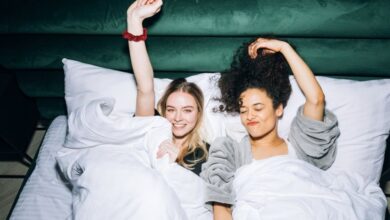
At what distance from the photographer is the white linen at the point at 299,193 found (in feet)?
4.47

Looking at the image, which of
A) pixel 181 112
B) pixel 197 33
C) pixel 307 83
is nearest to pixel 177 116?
pixel 181 112

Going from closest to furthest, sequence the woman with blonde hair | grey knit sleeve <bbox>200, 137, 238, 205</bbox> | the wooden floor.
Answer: grey knit sleeve <bbox>200, 137, 238, 205</bbox> < the woman with blonde hair < the wooden floor

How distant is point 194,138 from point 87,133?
0.53 meters

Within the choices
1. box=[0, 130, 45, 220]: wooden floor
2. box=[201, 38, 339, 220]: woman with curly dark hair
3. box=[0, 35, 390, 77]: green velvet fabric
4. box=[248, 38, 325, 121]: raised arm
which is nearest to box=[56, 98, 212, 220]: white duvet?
box=[201, 38, 339, 220]: woman with curly dark hair

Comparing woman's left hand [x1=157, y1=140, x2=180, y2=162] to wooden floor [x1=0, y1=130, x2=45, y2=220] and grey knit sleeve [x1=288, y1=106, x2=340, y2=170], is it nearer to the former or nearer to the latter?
grey knit sleeve [x1=288, y1=106, x2=340, y2=170]

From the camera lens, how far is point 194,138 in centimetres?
174

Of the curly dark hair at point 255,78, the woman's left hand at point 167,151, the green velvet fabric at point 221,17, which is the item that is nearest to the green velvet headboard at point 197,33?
the green velvet fabric at point 221,17

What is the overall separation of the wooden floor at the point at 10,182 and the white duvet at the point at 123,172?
838 mm

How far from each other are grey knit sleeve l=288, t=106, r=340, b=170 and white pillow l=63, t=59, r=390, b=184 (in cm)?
8

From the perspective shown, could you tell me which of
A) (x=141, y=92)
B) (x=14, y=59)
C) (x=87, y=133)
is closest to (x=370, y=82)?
(x=141, y=92)

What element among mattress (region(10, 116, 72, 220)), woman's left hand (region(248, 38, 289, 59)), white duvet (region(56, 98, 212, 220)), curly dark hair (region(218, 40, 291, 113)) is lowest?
mattress (region(10, 116, 72, 220))

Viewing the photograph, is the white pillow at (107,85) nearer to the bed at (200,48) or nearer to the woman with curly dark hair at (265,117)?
the bed at (200,48)

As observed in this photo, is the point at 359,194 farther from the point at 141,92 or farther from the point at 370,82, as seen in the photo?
the point at 141,92

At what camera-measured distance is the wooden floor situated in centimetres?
220
